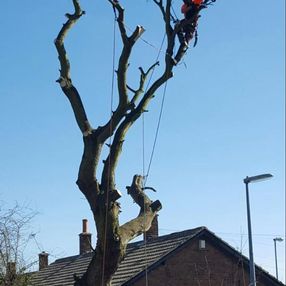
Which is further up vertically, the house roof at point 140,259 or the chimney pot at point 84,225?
the chimney pot at point 84,225

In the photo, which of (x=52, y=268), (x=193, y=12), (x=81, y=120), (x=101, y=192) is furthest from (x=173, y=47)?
(x=52, y=268)

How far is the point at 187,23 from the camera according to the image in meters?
11.1

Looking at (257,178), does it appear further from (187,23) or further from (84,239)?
(84,239)

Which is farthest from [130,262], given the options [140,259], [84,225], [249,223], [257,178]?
[257,178]

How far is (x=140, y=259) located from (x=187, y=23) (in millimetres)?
15552

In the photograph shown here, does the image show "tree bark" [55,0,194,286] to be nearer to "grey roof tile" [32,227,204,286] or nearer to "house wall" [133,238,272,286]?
"grey roof tile" [32,227,204,286]

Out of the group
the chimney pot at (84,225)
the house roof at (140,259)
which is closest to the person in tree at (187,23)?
the house roof at (140,259)

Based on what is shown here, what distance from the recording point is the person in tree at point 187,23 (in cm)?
1107

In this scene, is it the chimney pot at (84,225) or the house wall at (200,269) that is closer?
the house wall at (200,269)

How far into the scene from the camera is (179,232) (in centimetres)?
2744

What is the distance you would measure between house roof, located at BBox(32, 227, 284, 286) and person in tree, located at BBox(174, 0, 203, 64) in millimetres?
12142

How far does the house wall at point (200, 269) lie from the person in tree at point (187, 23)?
14715mm

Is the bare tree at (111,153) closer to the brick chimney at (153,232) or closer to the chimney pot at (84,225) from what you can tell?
the brick chimney at (153,232)

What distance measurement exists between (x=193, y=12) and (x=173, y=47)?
2.16 feet
